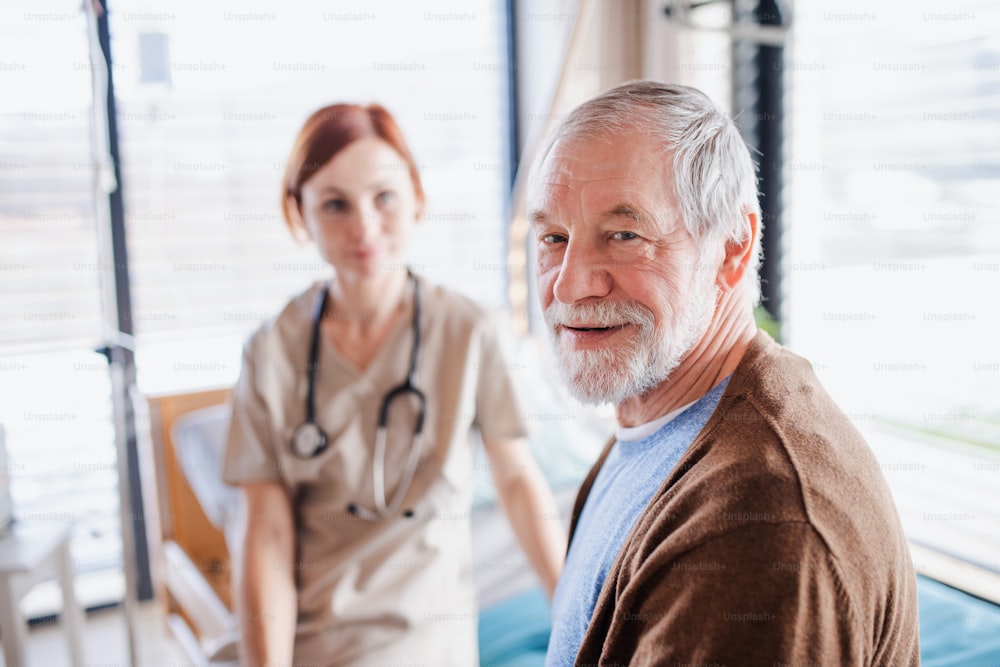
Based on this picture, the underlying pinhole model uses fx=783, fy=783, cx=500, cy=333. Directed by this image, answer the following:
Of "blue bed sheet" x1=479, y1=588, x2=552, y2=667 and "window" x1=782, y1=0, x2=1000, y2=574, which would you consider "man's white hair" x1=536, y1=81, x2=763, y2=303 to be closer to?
"blue bed sheet" x1=479, y1=588, x2=552, y2=667

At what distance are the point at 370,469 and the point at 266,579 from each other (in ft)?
0.82

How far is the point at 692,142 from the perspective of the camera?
0.88 meters

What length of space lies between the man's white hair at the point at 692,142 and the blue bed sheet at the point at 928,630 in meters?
0.86

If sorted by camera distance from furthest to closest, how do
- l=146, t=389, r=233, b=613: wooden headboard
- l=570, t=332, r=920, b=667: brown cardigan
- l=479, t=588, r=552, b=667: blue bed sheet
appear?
l=146, t=389, r=233, b=613: wooden headboard
l=479, t=588, r=552, b=667: blue bed sheet
l=570, t=332, r=920, b=667: brown cardigan

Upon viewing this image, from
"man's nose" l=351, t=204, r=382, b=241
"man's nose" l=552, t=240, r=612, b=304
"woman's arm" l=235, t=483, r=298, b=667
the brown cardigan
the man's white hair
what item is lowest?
"woman's arm" l=235, t=483, r=298, b=667

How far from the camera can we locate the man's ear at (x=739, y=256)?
3.05 ft

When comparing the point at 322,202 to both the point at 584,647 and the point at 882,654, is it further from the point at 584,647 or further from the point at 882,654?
the point at 882,654

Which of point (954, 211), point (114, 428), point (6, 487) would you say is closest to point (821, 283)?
point (954, 211)

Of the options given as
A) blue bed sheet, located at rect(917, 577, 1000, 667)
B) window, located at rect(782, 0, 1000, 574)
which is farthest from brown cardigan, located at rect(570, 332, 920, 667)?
window, located at rect(782, 0, 1000, 574)

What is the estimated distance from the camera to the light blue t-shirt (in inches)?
35.0

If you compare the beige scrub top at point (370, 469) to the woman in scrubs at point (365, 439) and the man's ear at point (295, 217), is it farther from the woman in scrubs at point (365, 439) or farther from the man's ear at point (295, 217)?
the man's ear at point (295, 217)

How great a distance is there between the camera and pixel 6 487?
5.58 feet

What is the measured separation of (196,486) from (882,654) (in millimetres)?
1866

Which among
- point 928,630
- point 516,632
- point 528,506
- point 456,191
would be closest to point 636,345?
point 528,506
